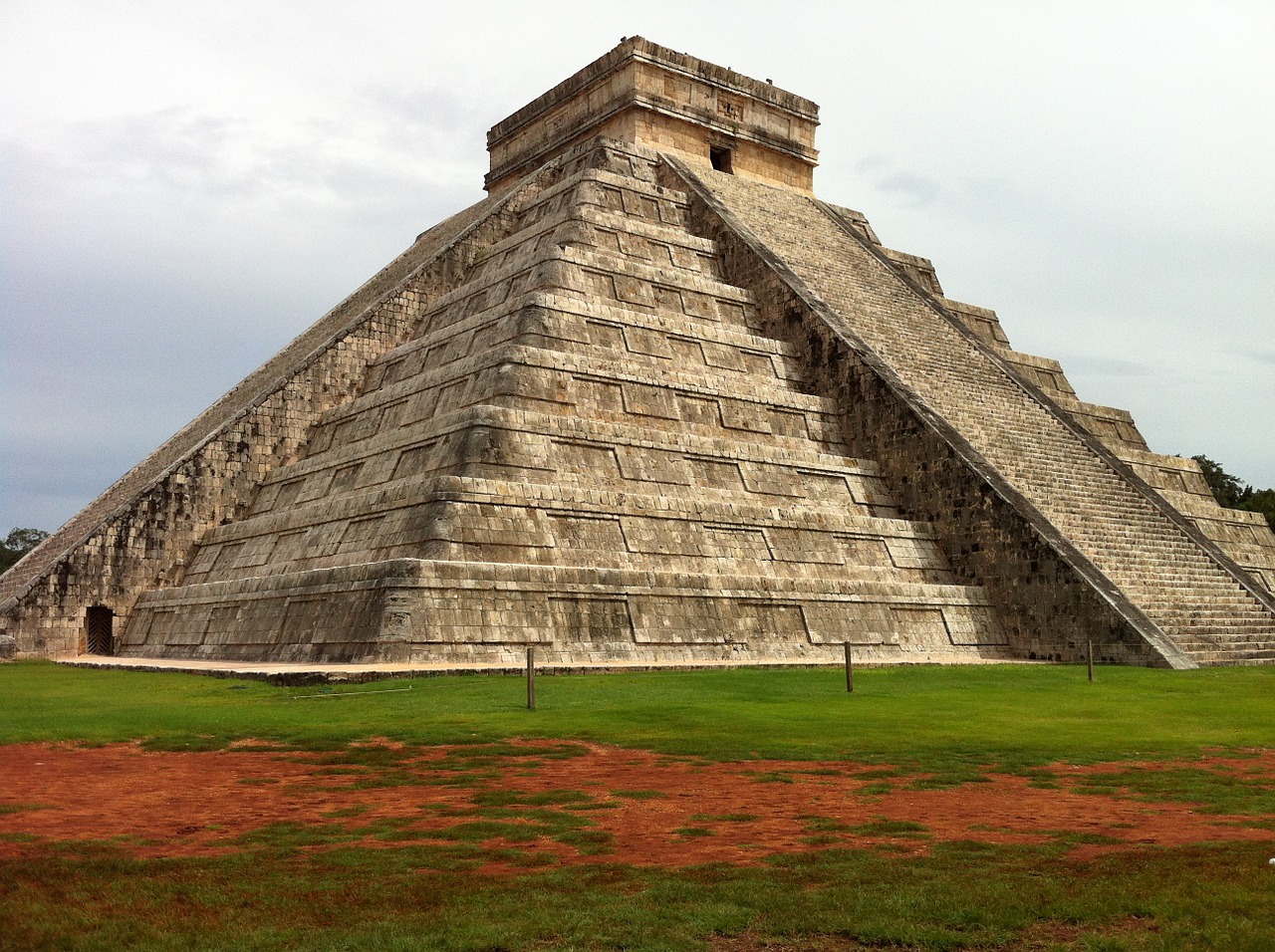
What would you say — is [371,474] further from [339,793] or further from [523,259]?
[339,793]

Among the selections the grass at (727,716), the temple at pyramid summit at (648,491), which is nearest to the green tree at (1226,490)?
the temple at pyramid summit at (648,491)

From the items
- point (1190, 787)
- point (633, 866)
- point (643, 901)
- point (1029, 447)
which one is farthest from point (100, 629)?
point (643, 901)

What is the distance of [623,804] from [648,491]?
11.8 meters

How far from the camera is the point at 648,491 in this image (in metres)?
19.8

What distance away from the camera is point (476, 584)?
54.4 ft

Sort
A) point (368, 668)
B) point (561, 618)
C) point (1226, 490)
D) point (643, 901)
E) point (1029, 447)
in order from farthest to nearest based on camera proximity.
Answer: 1. point (1226, 490)
2. point (1029, 447)
3. point (561, 618)
4. point (368, 668)
5. point (643, 901)

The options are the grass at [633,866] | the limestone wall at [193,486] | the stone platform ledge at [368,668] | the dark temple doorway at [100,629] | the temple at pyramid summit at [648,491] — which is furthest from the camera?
the dark temple doorway at [100,629]

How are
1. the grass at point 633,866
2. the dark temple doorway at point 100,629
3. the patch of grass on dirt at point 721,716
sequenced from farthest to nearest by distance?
the dark temple doorway at point 100,629 → the patch of grass on dirt at point 721,716 → the grass at point 633,866

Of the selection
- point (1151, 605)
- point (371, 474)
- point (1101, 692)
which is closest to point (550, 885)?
point (1101, 692)

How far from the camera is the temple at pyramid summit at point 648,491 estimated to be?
17656mm

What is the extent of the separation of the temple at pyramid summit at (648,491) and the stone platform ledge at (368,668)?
0.36 m

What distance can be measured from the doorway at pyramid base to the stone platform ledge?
244mm

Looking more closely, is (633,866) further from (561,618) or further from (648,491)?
(648,491)

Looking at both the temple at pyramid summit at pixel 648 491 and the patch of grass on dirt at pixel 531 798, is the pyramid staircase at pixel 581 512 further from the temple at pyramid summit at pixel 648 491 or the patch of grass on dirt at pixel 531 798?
the patch of grass on dirt at pixel 531 798
